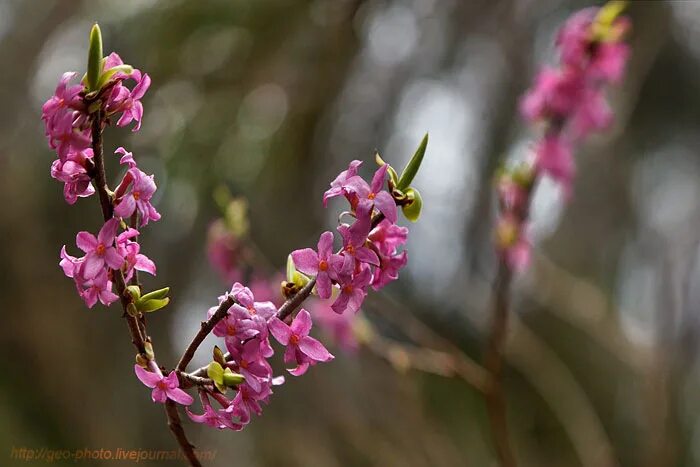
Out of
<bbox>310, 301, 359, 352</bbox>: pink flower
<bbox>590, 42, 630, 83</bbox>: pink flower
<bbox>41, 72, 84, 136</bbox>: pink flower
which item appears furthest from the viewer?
<bbox>310, 301, 359, 352</bbox>: pink flower

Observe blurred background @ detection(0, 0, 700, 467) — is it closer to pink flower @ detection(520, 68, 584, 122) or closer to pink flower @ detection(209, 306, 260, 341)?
pink flower @ detection(520, 68, 584, 122)

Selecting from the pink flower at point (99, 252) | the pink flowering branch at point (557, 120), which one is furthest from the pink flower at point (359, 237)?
the pink flowering branch at point (557, 120)

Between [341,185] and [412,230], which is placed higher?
[341,185]

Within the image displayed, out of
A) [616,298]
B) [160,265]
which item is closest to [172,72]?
[160,265]

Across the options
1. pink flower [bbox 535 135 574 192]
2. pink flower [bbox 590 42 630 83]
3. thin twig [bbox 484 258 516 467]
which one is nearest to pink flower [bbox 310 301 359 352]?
thin twig [bbox 484 258 516 467]

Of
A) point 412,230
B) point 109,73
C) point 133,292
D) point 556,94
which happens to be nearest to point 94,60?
point 109,73

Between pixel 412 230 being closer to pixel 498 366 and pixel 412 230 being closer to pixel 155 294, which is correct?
pixel 498 366

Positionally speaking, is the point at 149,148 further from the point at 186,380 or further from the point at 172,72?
the point at 186,380
